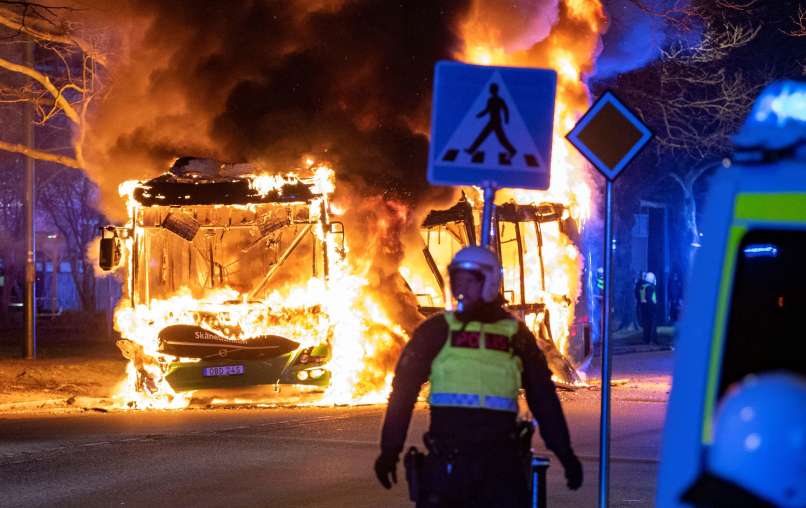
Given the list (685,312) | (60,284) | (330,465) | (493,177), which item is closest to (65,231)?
(60,284)

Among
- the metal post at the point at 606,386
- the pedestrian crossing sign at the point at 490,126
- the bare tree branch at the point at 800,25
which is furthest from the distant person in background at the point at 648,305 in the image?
the pedestrian crossing sign at the point at 490,126

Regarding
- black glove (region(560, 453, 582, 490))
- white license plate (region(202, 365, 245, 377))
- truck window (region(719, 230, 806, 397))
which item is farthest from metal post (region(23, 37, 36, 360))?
truck window (region(719, 230, 806, 397))

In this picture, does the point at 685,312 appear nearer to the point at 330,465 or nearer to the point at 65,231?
the point at 330,465

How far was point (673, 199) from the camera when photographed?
4356cm

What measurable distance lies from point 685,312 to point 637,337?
31.6m

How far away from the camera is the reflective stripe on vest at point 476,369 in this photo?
5.31m

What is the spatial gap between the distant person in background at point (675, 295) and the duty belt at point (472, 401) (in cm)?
3390

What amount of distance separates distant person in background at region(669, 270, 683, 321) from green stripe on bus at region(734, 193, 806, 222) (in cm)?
3584

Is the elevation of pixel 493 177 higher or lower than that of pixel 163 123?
lower

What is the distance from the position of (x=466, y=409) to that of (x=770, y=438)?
3.04 meters

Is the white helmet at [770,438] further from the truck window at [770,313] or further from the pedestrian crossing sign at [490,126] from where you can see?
the pedestrian crossing sign at [490,126]

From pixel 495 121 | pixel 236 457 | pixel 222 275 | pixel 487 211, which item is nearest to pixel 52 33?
pixel 222 275

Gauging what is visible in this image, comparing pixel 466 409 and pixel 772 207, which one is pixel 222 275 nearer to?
pixel 466 409

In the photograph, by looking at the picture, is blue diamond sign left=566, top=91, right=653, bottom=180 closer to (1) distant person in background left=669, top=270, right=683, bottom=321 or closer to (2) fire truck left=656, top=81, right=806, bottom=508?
(2) fire truck left=656, top=81, right=806, bottom=508
